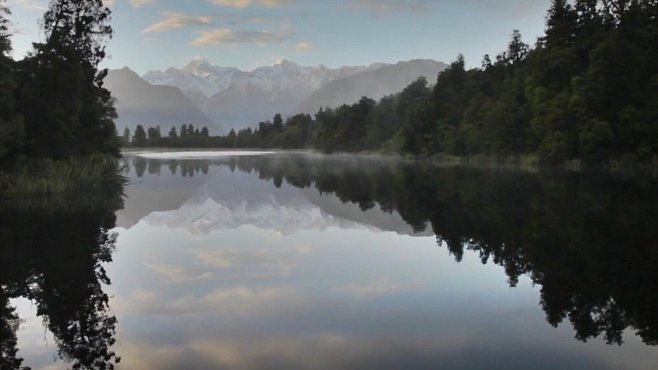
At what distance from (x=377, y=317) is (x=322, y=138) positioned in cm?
17257

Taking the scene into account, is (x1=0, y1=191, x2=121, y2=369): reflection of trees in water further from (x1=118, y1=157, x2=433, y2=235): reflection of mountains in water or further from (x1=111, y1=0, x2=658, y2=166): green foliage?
(x1=111, y1=0, x2=658, y2=166): green foliage

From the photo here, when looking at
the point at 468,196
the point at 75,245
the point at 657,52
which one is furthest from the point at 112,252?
the point at 657,52

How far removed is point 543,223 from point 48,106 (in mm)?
25557

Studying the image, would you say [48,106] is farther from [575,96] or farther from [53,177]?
[575,96]

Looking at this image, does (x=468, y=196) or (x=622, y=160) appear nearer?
(x=468, y=196)

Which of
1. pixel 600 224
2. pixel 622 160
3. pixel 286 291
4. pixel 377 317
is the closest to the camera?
pixel 377 317

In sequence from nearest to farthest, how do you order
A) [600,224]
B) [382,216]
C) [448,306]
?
[448,306] < [600,224] < [382,216]

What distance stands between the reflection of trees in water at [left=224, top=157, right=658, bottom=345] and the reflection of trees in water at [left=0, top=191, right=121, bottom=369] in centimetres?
723

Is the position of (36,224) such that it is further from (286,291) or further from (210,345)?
(210,345)

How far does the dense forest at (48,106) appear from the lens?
97.3 feet

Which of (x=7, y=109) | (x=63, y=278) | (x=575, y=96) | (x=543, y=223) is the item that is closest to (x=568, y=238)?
(x=543, y=223)

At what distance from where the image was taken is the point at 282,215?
2845cm

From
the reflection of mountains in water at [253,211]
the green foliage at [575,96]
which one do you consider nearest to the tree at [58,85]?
the reflection of mountains in water at [253,211]

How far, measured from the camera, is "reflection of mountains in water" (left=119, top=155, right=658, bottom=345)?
11125 millimetres
